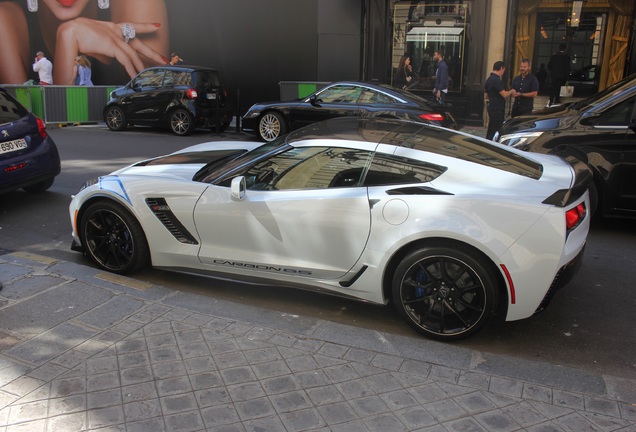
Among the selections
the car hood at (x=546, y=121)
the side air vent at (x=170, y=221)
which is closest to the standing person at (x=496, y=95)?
the car hood at (x=546, y=121)

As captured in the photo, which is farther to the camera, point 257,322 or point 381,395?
point 257,322

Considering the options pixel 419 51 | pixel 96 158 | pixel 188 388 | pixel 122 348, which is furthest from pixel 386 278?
pixel 419 51

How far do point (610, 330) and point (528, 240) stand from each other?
1174 mm

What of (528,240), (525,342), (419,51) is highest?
(419,51)

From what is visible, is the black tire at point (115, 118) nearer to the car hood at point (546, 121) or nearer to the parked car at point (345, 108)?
the parked car at point (345, 108)

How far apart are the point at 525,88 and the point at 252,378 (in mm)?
9735

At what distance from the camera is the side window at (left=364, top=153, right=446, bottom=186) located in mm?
3990

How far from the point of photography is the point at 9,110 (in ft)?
23.7

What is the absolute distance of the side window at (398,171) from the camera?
399 centimetres

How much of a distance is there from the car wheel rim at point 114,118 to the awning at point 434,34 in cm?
827

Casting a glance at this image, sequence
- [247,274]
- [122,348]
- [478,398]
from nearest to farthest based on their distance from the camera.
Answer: [478,398] → [122,348] → [247,274]

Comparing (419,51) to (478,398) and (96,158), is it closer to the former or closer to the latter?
(96,158)

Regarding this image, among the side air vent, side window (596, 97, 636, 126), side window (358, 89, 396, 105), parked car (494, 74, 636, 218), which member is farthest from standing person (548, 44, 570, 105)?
the side air vent

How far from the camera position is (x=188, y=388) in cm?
321
